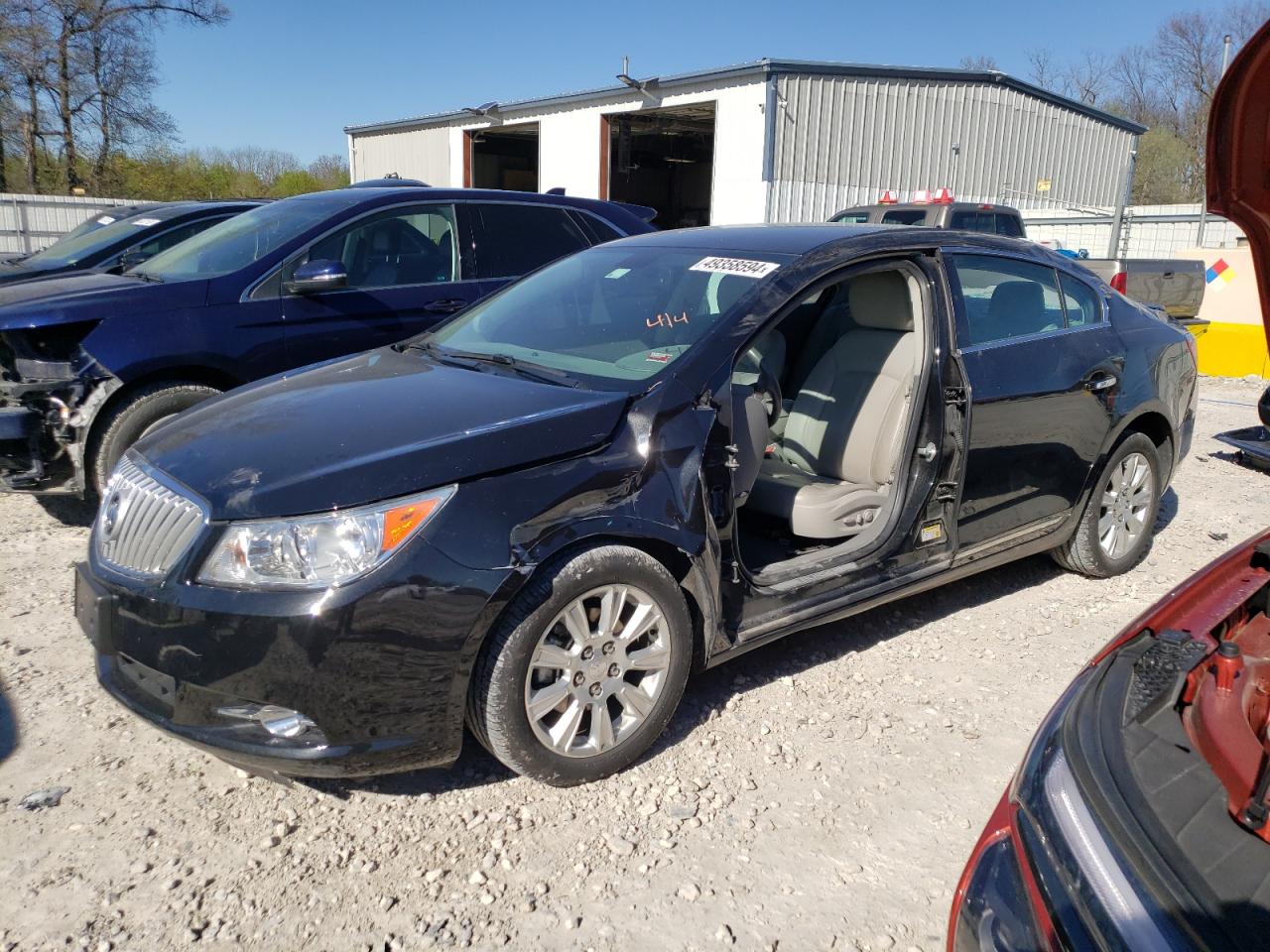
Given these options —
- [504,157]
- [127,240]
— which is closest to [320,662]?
[127,240]

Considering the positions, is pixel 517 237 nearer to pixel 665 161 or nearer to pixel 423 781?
pixel 423 781

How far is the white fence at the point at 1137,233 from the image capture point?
20203mm

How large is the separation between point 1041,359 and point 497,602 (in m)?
2.67

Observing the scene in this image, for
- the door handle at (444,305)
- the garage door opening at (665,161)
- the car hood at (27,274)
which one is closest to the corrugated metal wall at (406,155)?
the garage door opening at (665,161)

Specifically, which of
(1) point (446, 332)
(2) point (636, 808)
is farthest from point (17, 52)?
(2) point (636, 808)

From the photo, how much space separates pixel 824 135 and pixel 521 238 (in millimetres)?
16023

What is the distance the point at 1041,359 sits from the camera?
4.11m

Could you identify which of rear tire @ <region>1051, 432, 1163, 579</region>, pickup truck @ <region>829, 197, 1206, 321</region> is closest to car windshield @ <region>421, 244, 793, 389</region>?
rear tire @ <region>1051, 432, 1163, 579</region>

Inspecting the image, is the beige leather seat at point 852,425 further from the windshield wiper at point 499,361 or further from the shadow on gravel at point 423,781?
the shadow on gravel at point 423,781

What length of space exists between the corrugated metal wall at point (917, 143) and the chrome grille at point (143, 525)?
18.5 meters

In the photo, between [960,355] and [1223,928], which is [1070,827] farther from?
[960,355]

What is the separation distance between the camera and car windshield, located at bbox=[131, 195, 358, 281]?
5480 millimetres

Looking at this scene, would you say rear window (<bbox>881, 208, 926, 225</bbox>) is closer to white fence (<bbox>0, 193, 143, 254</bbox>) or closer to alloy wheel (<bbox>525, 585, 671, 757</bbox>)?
alloy wheel (<bbox>525, 585, 671, 757</bbox>)

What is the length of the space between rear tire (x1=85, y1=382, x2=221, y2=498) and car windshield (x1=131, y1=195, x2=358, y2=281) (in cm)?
73
